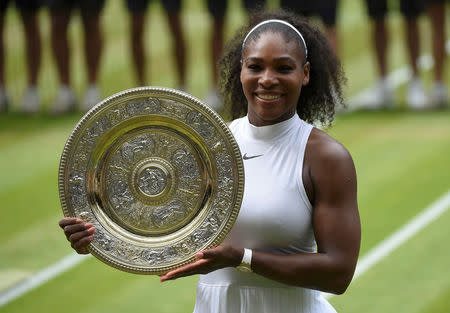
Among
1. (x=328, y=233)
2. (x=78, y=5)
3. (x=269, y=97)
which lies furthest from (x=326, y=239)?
(x=78, y=5)

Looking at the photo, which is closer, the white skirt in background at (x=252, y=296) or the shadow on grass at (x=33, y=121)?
the white skirt in background at (x=252, y=296)

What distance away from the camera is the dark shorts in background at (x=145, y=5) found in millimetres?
10516

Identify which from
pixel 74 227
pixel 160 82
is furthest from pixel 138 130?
pixel 160 82

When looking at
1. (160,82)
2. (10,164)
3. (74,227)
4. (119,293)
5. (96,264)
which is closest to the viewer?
(74,227)

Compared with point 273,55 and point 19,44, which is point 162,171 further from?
point 19,44

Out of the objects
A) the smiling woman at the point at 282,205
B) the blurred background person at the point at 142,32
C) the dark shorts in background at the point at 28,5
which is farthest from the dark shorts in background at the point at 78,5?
the smiling woman at the point at 282,205

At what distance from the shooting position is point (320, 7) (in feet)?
33.6

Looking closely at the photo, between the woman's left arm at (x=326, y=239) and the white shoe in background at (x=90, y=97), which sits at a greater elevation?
the woman's left arm at (x=326, y=239)

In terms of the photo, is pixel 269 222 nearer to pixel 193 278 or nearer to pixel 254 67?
pixel 254 67

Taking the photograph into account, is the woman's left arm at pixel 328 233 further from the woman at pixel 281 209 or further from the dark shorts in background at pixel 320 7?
the dark shorts in background at pixel 320 7

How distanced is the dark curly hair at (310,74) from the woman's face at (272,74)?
6cm

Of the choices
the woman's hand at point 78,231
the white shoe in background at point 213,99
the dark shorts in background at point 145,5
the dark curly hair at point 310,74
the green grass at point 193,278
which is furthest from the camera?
the dark shorts in background at point 145,5

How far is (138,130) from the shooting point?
3.09 m

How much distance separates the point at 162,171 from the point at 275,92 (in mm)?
434
